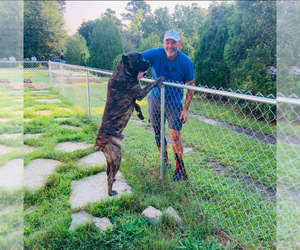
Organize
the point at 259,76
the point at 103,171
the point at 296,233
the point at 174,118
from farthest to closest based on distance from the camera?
the point at 259,76
the point at 103,171
the point at 174,118
the point at 296,233

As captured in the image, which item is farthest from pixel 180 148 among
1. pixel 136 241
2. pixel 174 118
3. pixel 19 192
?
pixel 19 192

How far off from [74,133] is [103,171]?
6.43ft

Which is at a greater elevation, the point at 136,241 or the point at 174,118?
the point at 174,118

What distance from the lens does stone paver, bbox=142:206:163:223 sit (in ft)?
7.95

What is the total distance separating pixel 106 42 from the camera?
14.9 m

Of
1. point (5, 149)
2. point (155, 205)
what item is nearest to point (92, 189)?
point (155, 205)

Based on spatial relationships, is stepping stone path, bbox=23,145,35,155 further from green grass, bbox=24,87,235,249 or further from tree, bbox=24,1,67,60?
tree, bbox=24,1,67,60

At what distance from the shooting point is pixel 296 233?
2.26 meters

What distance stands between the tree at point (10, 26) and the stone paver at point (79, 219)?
159 cm

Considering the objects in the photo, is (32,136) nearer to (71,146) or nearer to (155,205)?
(71,146)

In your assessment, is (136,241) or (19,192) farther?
(19,192)

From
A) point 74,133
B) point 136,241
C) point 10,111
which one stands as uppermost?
point 10,111

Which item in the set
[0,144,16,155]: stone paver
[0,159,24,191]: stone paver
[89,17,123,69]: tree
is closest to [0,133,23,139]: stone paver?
[0,144,16,155]: stone paver

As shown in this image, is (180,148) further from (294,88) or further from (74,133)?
(294,88)
